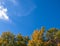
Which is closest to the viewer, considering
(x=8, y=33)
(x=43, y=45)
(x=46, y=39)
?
(x=43, y=45)

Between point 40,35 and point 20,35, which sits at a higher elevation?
point 20,35

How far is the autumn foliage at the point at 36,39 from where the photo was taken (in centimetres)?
2919

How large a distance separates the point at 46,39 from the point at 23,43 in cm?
467

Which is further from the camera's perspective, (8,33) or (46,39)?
(8,33)

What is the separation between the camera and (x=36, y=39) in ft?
96.3

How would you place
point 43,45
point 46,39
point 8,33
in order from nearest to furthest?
point 43,45, point 46,39, point 8,33

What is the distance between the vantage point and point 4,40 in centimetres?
3238

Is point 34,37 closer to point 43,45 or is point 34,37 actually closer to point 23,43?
point 43,45

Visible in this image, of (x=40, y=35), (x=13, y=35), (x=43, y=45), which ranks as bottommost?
(x=43, y=45)

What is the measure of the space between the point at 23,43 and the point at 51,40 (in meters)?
5.58

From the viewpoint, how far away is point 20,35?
112 ft

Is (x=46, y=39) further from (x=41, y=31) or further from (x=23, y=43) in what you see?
(x=23, y=43)

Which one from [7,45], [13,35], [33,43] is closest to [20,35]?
[13,35]

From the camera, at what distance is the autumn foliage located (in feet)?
95.8
